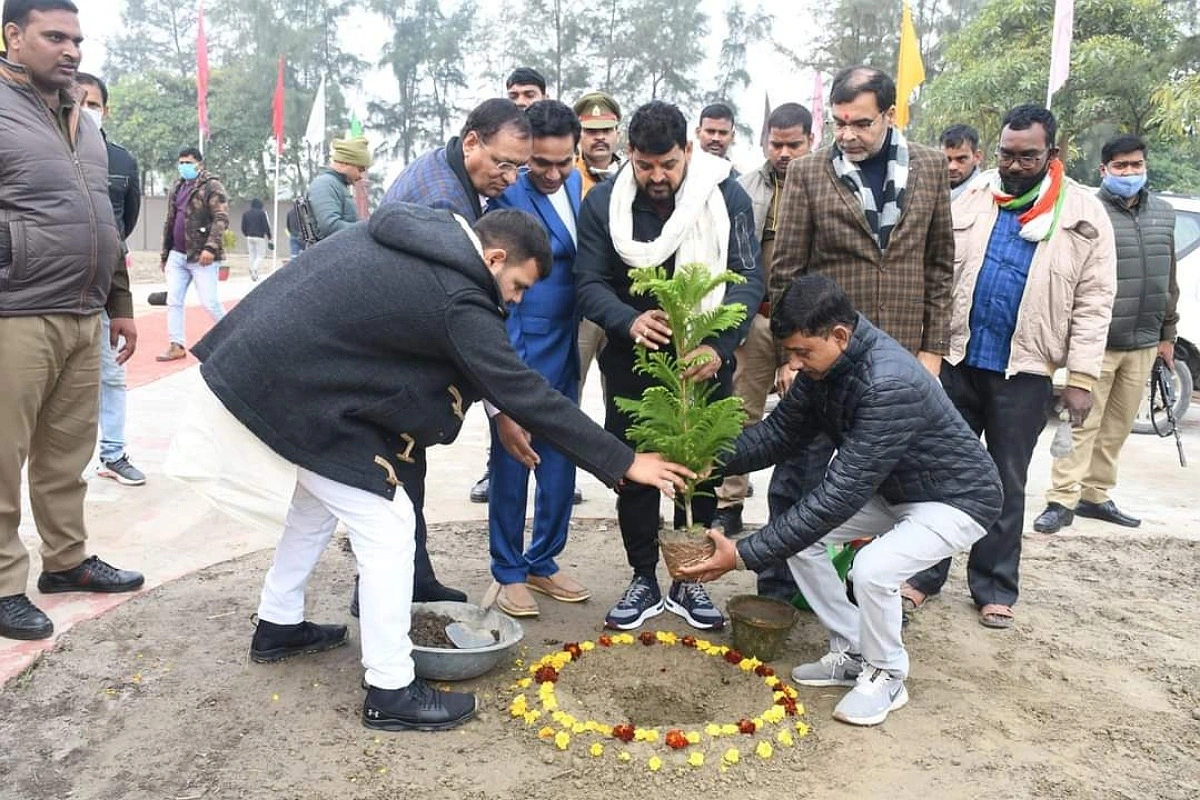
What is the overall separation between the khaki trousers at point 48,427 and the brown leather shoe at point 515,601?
181 cm

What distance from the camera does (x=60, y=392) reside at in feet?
12.8

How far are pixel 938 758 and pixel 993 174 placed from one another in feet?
8.48

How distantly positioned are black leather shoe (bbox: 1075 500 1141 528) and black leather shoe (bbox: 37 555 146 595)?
533 cm

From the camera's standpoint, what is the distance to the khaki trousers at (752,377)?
211 inches

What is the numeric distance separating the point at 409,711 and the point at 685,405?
1.42 m

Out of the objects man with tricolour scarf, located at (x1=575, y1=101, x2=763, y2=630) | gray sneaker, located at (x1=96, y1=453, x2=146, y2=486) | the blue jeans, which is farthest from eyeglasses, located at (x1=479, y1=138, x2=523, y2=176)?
gray sneaker, located at (x1=96, y1=453, x2=146, y2=486)

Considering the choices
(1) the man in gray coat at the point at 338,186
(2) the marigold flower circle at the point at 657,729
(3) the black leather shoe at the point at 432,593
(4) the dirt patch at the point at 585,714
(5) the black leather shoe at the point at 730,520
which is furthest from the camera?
(1) the man in gray coat at the point at 338,186

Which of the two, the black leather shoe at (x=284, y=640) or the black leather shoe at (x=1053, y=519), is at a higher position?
the black leather shoe at (x=284, y=640)

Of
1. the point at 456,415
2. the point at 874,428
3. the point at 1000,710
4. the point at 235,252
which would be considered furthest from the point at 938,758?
the point at 235,252

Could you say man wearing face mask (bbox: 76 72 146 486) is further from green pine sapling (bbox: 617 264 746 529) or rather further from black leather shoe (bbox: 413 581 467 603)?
green pine sapling (bbox: 617 264 746 529)

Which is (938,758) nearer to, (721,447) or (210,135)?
(721,447)

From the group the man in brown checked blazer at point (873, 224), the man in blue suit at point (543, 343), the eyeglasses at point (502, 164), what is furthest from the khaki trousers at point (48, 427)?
the man in brown checked blazer at point (873, 224)

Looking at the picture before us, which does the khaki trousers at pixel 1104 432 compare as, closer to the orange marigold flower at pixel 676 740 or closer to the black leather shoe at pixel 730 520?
the black leather shoe at pixel 730 520

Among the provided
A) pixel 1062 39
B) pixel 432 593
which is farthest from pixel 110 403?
pixel 1062 39
